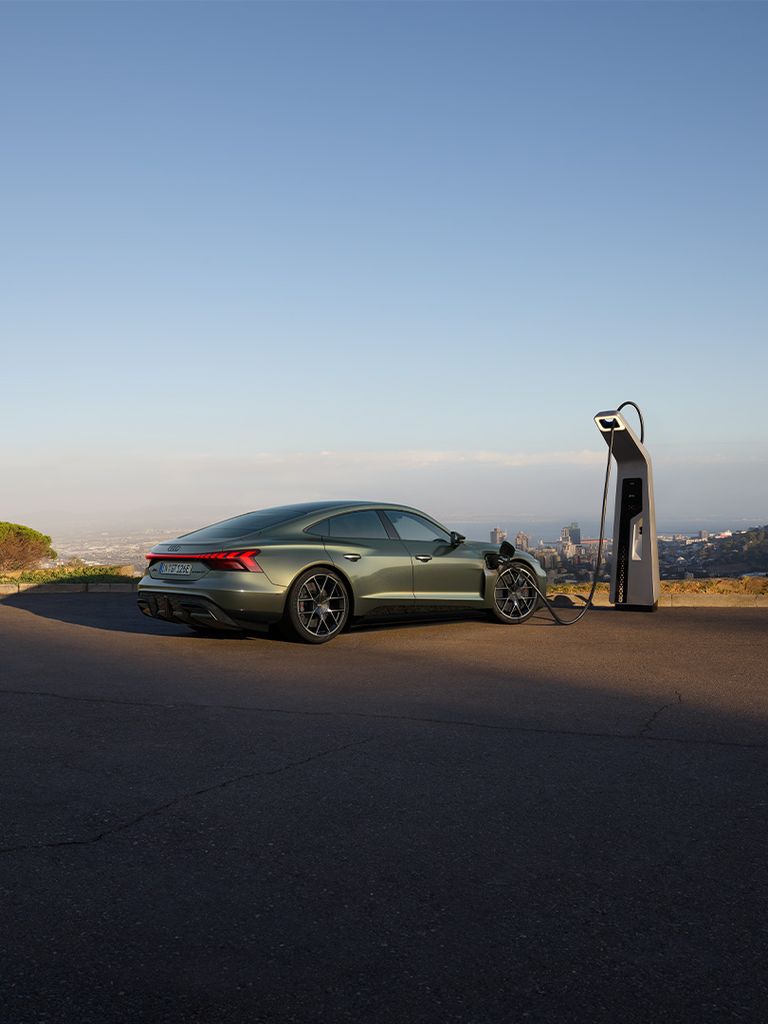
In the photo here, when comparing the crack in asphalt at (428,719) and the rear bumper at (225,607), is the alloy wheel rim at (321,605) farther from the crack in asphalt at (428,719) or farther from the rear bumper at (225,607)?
the crack in asphalt at (428,719)

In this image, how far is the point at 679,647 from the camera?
10.4 meters

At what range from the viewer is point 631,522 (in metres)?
14.8

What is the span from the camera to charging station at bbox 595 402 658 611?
46.8ft

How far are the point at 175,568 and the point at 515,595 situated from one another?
13.4 ft

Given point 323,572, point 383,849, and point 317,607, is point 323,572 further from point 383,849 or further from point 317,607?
point 383,849

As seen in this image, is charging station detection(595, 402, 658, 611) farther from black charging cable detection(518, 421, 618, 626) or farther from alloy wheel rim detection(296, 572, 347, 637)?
alloy wheel rim detection(296, 572, 347, 637)

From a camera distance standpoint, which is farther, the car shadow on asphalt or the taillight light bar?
the car shadow on asphalt

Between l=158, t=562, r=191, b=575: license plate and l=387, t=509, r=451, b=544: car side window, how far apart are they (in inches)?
95.5

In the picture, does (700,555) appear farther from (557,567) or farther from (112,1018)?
(112,1018)

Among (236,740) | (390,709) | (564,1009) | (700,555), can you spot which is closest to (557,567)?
(700,555)

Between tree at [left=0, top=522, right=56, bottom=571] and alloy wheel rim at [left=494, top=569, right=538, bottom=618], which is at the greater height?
tree at [left=0, top=522, right=56, bottom=571]

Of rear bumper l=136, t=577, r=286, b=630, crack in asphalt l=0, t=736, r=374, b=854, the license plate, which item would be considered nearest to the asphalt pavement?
crack in asphalt l=0, t=736, r=374, b=854

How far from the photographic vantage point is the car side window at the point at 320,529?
11203 mm

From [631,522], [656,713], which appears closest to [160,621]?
[631,522]
